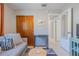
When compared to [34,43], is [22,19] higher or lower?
higher

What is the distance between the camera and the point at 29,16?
7648 millimetres

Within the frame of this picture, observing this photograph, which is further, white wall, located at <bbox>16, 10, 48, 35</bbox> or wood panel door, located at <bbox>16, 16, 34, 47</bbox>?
wood panel door, located at <bbox>16, 16, 34, 47</bbox>

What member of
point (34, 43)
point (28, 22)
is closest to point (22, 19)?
point (28, 22)

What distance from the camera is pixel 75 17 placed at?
515 centimetres

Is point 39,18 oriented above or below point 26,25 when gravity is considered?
above

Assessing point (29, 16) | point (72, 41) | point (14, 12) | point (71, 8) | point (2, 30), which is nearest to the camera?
point (72, 41)

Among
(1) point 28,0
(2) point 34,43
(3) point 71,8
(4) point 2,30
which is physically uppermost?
(3) point 71,8

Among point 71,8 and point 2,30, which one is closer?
point 2,30

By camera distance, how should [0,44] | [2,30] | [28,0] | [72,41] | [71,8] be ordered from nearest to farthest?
[28,0] → [0,44] → [72,41] → [2,30] → [71,8]

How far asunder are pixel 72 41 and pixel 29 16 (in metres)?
3.71

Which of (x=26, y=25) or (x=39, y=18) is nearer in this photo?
(x=39, y=18)

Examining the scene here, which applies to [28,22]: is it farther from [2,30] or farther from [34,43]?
[2,30]

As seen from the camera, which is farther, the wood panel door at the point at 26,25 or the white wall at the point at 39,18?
the wood panel door at the point at 26,25

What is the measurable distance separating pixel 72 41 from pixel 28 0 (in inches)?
134
